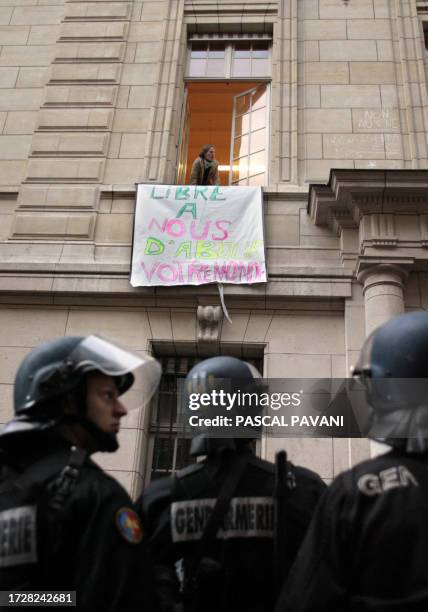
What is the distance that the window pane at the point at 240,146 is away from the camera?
8992 mm

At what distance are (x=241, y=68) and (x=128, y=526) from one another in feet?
30.1

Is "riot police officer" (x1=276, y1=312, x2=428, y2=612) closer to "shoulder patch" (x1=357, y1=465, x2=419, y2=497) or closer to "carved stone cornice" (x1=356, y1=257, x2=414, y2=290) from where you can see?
"shoulder patch" (x1=357, y1=465, x2=419, y2=497)

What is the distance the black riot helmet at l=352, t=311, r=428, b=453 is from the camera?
1918 millimetres

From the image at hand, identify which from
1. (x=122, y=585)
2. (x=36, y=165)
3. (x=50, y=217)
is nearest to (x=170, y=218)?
(x=50, y=217)

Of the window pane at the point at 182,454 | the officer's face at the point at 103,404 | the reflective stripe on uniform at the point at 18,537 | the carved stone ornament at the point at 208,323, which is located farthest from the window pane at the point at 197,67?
the reflective stripe on uniform at the point at 18,537

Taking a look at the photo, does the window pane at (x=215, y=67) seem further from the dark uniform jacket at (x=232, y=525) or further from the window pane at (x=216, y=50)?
the dark uniform jacket at (x=232, y=525)

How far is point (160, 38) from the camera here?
29.9 ft

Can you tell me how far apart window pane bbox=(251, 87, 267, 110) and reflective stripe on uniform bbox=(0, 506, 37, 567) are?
856 cm

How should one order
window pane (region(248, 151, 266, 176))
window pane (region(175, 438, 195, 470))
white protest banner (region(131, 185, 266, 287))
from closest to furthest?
1. window pane (region(175, 438, 195, 470))
2. white protest banner (region(131, 185, 266, 287))
3. window pane (region(248, 151, 266, 176))

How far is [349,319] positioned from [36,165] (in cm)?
528

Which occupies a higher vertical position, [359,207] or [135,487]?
[359,207]

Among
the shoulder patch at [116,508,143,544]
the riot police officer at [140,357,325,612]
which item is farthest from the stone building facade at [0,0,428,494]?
the shoulder patch at [116,508,143,544]

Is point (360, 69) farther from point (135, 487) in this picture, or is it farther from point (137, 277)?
point (135, 487)

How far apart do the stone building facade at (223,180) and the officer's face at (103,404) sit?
4195mm
